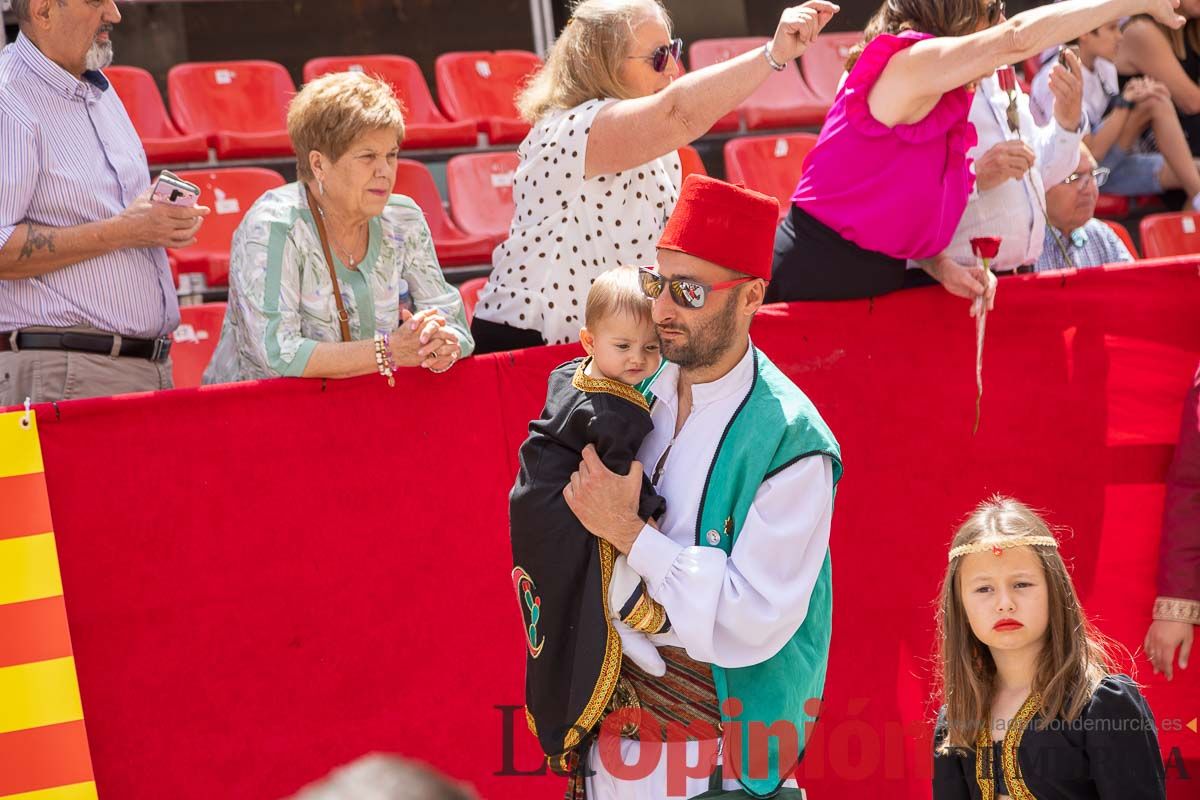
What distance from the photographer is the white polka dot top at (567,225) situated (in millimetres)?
4020

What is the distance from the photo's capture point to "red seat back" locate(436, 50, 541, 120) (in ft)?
26.1

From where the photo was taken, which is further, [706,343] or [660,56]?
[660,56]

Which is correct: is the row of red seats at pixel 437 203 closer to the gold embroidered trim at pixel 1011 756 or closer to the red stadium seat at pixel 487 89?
the red stadium seat at pixel 487 89

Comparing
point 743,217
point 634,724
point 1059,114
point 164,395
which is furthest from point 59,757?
point 1059,114

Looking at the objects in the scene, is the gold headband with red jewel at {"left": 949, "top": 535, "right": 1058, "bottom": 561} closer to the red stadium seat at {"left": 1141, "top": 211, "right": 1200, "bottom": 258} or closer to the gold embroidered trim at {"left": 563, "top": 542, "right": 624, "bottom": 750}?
the gold embroidered trim at {"left": 563, "top": 542, "right": 624, "bottom": 750}

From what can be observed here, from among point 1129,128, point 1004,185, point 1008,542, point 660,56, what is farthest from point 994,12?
point 1129,128

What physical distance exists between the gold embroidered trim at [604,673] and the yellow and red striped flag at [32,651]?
134cm

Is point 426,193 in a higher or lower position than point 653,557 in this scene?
higher

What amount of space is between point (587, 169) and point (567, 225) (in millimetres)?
166

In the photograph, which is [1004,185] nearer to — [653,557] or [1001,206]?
[1001,206]

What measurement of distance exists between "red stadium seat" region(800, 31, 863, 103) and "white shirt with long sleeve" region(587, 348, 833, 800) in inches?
242

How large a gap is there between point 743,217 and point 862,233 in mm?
1270

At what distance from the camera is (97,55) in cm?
414

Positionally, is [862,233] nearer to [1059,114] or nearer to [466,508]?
[1059,114]
